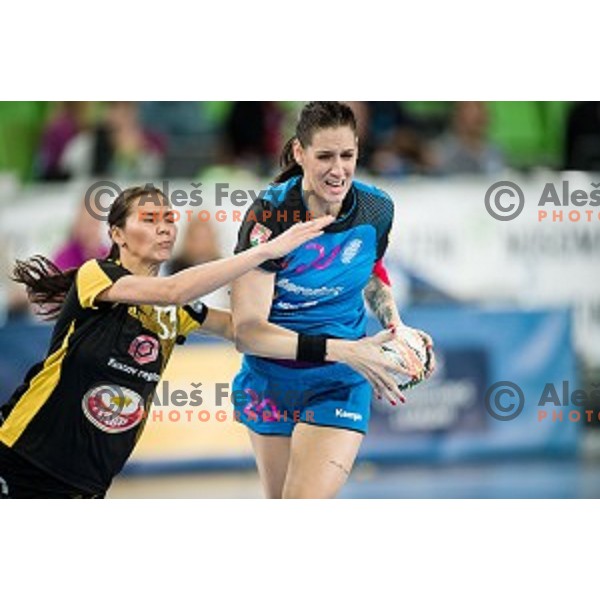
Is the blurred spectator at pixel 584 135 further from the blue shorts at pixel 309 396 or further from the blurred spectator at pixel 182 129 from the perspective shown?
the blurred spectator at pixel 182 129

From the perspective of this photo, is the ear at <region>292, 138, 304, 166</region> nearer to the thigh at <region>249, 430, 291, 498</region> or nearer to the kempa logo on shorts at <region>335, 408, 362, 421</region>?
the kempa logo on shorts at <region>335, 408, 362, 421</region>

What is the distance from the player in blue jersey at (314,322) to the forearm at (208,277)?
0.42 metres

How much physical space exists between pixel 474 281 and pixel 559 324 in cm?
67

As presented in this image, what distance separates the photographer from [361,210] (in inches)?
271

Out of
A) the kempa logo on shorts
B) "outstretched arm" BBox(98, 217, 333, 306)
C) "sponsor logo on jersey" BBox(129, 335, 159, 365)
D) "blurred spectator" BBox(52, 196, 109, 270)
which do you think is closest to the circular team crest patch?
"sponsor logo on jersey" BBox(129, 335, 159, 365)

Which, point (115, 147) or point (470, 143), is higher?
point (470, 143)

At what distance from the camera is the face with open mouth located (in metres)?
6.65

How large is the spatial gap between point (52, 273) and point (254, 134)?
146 centimetres

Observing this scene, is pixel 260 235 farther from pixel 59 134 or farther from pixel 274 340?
pixel 59 134

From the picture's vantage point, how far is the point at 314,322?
6.75 m

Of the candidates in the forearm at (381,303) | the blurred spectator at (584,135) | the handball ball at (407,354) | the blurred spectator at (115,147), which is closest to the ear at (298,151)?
the forearm at (381,303)

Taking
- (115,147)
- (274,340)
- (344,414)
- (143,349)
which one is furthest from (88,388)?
(115,147)

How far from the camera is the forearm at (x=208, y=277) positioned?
618 cm

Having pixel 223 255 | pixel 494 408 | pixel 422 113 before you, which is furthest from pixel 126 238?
pixel 494 408
